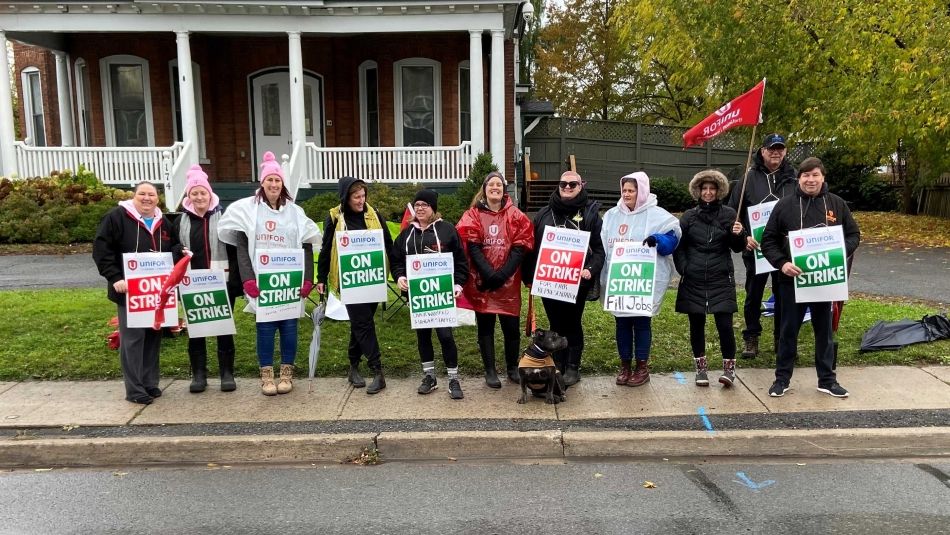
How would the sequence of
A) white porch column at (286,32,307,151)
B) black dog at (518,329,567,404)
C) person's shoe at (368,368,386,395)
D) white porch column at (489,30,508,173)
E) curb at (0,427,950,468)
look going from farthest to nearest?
1. white porch column at (286,32,307,151)
2. white porch column at (489,30,508,173)
3. person's shoe at (368,368,386,395)
4. black dog at (518,329,567,404)
5. curb at (0,427,950,468)

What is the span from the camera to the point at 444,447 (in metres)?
4.98

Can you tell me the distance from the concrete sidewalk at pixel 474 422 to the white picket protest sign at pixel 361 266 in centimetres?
86

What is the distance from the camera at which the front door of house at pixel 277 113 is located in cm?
1727

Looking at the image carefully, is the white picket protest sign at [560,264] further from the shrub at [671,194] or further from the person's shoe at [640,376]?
the shrub at [671,194]

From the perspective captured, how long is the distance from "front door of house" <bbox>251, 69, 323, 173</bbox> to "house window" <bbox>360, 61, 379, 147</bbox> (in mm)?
1033

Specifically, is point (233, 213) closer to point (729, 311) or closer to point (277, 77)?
point (729, 311)

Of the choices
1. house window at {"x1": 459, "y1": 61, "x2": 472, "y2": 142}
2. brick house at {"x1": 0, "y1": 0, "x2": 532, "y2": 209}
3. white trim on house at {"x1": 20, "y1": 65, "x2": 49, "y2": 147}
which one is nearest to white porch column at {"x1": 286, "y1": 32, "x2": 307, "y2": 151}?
brick house at {"x1": 0, "y1": 0, "x2": 532, "y2": 209}

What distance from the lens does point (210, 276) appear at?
19.1 feet

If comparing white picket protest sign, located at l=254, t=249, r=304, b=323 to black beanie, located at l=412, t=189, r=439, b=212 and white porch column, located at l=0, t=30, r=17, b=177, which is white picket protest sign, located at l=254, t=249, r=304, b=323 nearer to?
black beanie, located at l=412, t=189, r=439, b=212

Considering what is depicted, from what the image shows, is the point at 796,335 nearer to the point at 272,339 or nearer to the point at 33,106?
the point at 272,339

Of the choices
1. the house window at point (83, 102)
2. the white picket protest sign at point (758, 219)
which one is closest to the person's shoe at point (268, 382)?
the white picket protest sign at point (758, 219)

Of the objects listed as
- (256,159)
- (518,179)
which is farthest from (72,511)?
(518,179)

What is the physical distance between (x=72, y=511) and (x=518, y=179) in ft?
52.3

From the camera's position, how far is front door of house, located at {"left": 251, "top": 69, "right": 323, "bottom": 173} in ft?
56.6
